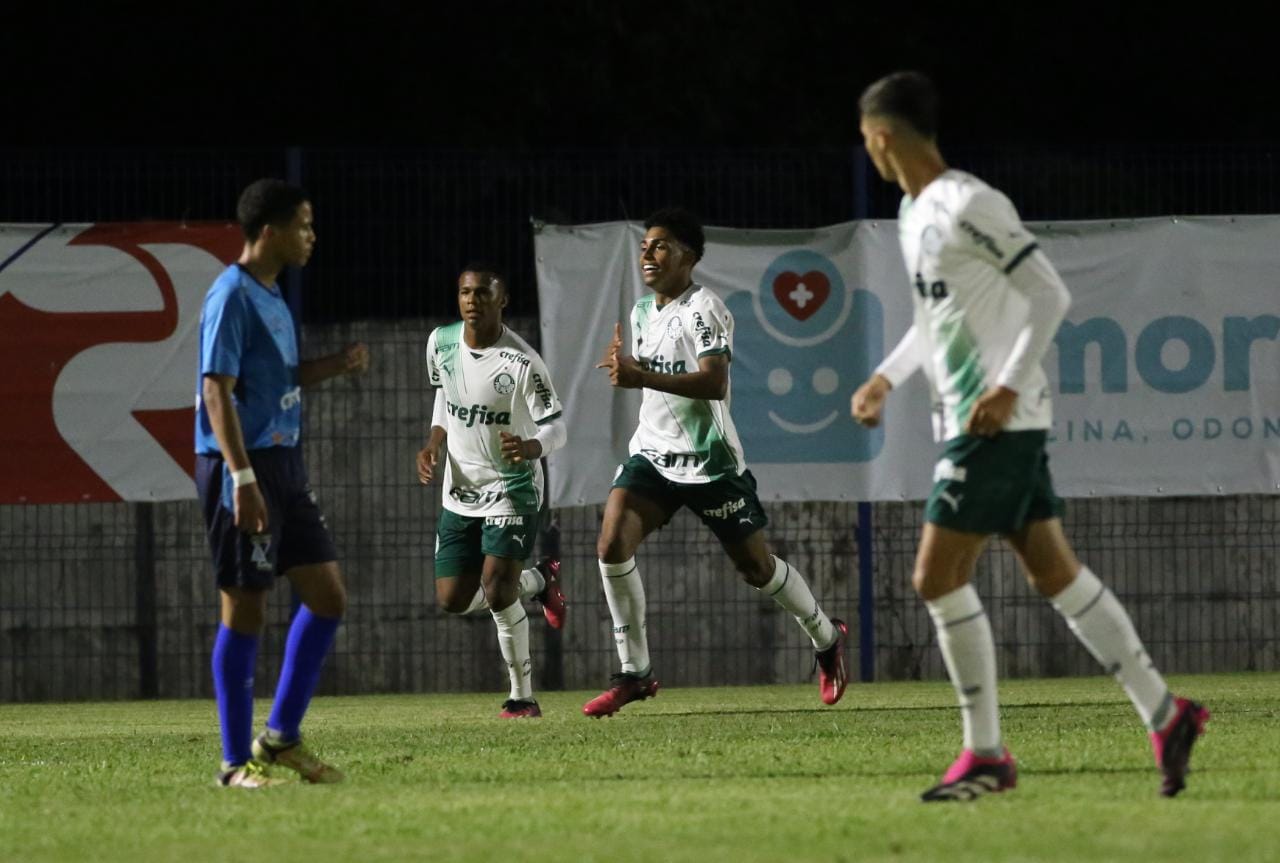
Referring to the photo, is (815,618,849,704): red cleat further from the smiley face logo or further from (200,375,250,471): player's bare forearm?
(200,375,250,471): player's bare forearm

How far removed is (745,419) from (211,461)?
710cm

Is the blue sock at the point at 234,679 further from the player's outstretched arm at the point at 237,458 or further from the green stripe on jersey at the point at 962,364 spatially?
the green stripe on jersey at the point at 962,364

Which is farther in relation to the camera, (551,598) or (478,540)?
(551,598)

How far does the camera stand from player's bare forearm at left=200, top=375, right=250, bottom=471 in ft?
25.0

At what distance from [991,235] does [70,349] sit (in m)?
8.81

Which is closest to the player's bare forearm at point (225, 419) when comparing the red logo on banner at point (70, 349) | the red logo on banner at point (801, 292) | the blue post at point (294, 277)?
the red logo on banner at point (70, 349)

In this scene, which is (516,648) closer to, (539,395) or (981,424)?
(539,395)

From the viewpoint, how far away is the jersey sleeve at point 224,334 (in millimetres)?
7711

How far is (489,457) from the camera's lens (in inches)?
475

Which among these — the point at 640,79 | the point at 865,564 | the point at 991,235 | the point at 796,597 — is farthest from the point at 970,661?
the point at 640,79

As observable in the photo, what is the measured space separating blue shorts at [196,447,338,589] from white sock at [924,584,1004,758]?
2272 millimetres

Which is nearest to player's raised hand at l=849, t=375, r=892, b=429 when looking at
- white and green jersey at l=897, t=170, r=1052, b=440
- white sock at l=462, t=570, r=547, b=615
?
white and green jersey at l=897, t=170, r=1052, b=440

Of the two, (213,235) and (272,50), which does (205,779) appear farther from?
(272,50)

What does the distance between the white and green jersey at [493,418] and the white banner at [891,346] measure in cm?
241
